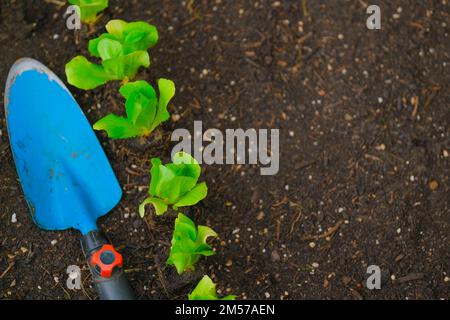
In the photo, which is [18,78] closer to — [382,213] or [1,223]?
[1,223]

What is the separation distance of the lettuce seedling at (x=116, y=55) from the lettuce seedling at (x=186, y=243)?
0.35 metres

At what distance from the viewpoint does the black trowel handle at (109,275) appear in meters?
1.40

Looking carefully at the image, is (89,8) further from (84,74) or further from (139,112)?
(139,112)

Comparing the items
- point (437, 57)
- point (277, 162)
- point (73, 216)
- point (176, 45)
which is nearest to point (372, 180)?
point (277, 162)

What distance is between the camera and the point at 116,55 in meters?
1.50

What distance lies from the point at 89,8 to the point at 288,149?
1.84ft

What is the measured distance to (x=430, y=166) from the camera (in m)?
1.62

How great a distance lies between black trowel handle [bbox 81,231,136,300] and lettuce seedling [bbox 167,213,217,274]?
106 millimetres

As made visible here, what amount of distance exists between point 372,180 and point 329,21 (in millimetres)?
406

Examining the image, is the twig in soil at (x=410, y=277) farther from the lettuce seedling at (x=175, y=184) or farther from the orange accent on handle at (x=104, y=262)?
the orange accent on handle at (x=104, y=262)

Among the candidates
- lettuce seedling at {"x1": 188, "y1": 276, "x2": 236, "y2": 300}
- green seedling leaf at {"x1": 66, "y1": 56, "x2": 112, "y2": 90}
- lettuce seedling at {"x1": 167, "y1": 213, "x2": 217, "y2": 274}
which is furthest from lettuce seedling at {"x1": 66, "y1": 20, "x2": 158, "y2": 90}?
lettuce seedling at {"x1": 188, "y1": 276, "x2": 236, "y2": 300}

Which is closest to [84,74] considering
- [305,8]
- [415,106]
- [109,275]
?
[109,275]

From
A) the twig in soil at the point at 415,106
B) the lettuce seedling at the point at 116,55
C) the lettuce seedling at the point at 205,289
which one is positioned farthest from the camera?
the twig in soil at the point at 415,106

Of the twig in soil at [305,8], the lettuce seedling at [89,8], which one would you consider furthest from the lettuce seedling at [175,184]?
the twig in soil at [305,8]
